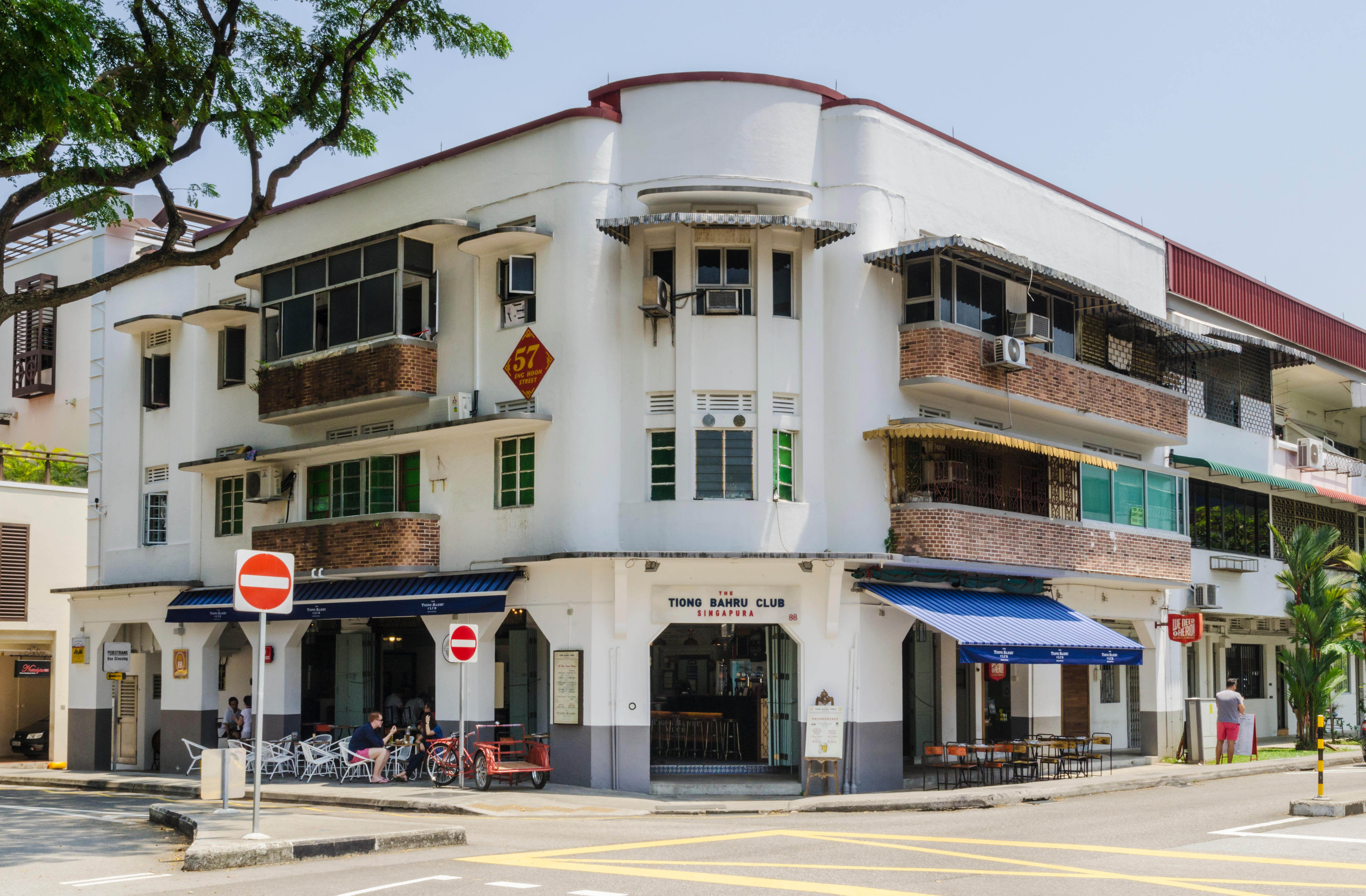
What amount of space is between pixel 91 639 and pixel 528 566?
557 inches

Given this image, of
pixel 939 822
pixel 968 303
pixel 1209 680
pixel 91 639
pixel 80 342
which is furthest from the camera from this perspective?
pixel 80 342

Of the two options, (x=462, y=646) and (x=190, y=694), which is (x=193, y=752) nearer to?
(x=190, y=694)

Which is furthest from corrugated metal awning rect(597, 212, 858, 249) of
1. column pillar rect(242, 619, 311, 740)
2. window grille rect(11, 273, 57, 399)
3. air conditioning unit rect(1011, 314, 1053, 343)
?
window grille rect(11, 273, 57, 399)

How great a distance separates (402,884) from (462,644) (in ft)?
30.1

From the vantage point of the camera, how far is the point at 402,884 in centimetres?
1244

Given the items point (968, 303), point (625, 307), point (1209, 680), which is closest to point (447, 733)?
point (625, 307)

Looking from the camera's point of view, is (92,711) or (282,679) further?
(92,711)

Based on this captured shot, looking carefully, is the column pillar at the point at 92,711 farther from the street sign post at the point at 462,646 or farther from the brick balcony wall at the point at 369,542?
the street sign post at the point at 462,646

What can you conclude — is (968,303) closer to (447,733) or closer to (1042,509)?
(1042,509)

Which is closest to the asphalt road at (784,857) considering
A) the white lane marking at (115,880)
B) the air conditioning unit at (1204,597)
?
the white lane marking at (115,880)

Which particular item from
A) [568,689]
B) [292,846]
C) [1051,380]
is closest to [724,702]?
[568,689]

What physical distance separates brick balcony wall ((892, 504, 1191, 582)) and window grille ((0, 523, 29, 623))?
25.2m

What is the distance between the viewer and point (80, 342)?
140 ft

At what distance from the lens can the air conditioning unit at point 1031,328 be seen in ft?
85.8
